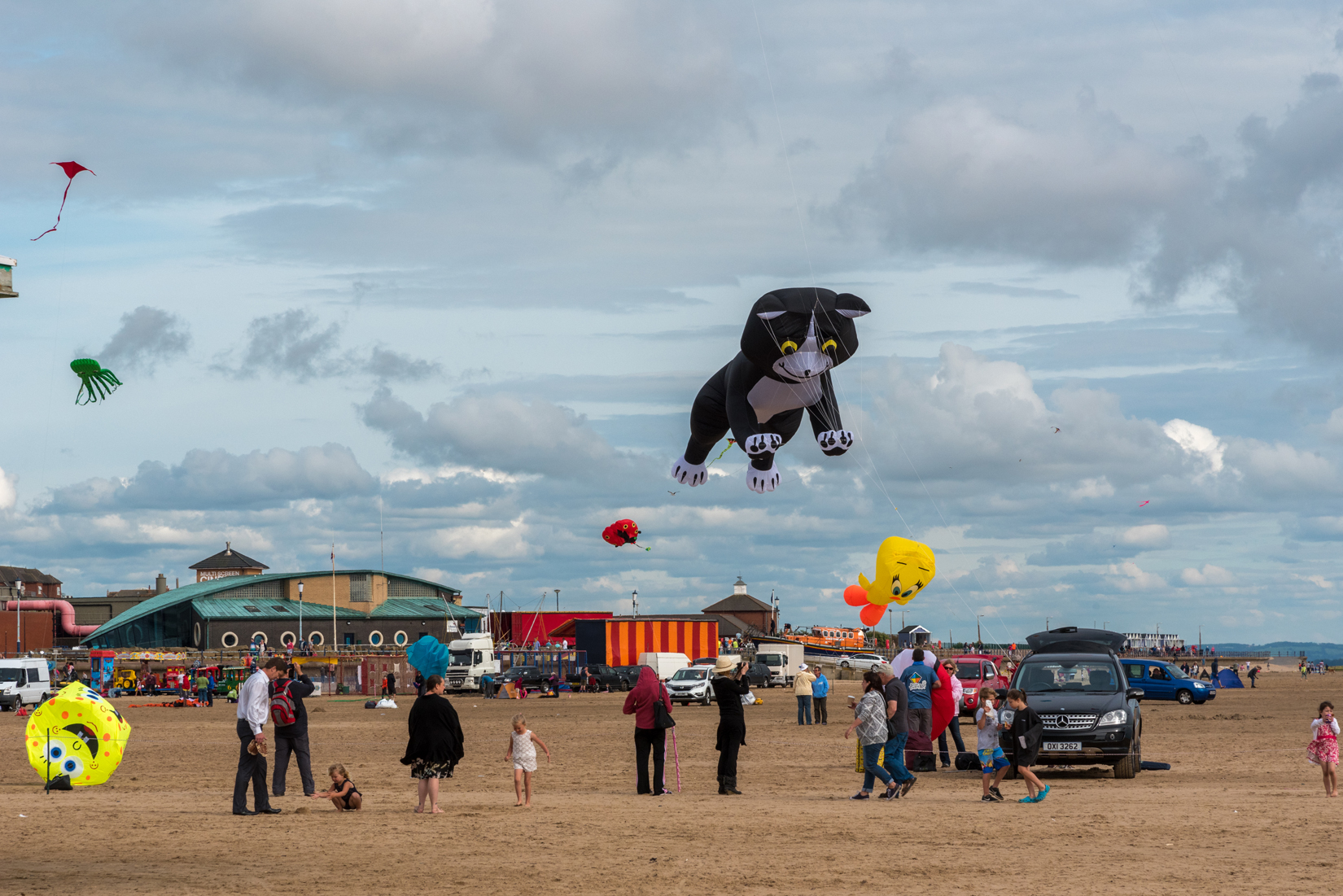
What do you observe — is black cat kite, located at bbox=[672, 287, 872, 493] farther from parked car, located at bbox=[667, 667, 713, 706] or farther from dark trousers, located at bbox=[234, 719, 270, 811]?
parked car, located at bbox=[667, 667, 713, 706]

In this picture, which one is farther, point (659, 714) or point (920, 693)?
point (920, 693)

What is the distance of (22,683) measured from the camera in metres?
43.0

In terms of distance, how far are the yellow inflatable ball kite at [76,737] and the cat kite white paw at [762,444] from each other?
815 cm

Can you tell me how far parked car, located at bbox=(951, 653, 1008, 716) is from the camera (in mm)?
30920

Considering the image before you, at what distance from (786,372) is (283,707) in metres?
6.73

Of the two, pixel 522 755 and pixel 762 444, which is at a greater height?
pixel 762 444

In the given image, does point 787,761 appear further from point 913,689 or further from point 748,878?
point 748,878

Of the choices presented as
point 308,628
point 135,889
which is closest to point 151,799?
point 135,889

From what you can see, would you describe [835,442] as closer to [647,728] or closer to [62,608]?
[647,728]

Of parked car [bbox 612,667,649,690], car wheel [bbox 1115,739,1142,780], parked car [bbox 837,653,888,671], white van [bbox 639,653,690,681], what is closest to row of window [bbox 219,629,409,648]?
parked car [bbox 837,653,888,671]

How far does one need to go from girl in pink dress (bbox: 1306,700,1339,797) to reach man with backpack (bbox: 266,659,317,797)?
1078 centimetres

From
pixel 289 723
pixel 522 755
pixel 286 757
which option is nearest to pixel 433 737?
pixel 522 755

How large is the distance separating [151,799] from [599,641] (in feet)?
154

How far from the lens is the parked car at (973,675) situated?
30.9 meters
